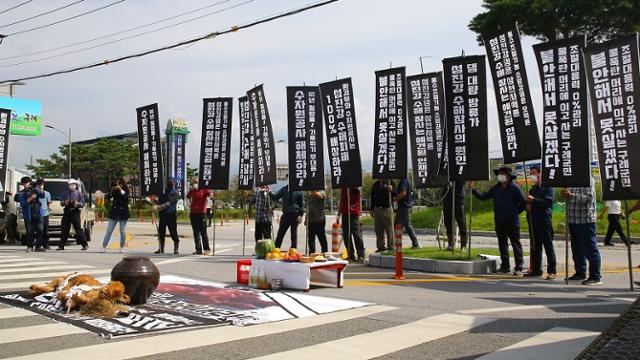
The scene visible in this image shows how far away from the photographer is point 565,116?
1020cm

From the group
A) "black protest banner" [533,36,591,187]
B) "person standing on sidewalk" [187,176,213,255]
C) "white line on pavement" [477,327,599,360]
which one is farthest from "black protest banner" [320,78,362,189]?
"white line on pavement" [477,327,599,360]

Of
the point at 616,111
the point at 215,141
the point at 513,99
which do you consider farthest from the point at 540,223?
the point at 215,141

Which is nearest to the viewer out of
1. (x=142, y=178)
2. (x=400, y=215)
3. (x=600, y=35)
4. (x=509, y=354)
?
(x=509, y=354)

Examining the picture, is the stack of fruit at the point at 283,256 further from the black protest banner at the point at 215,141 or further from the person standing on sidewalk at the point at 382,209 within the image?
the black protest banner at the point at 215,141

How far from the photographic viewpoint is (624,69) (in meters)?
9.51


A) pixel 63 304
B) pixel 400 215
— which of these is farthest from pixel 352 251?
pixel 63 304

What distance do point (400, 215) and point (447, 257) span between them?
2138 mm

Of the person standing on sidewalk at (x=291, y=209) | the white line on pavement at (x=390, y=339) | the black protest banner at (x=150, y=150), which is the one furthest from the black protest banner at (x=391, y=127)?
the black protest banner at (x=150, y=150)

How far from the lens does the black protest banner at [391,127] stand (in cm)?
1312

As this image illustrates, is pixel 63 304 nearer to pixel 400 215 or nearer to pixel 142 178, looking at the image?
pixel 400 215

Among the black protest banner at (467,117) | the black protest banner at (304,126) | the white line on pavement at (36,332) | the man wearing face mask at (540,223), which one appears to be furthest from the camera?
the black protest banner at (304,126)

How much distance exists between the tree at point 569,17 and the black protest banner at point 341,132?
17330mm

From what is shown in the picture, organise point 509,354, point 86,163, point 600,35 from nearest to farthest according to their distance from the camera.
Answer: point 509,354, point 600,35, point 86,163

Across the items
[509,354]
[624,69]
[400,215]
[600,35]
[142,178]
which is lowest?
[509,354]
